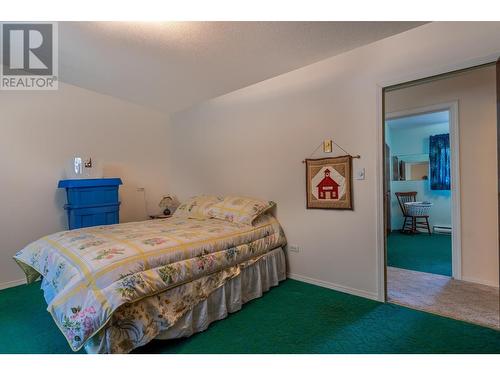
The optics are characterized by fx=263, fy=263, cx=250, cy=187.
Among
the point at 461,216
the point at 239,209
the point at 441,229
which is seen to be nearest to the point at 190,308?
the point at 239,209

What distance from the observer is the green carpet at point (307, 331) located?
170 centimetres

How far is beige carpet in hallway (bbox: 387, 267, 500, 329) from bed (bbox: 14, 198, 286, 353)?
4.33ft

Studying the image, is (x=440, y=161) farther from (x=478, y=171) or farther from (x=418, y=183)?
(x=478, y=171)

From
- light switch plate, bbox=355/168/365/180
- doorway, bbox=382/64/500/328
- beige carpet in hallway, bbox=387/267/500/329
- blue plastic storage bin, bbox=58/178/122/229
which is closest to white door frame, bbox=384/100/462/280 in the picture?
doorway, bbox=382/64/500/328

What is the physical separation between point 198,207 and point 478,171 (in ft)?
10.2

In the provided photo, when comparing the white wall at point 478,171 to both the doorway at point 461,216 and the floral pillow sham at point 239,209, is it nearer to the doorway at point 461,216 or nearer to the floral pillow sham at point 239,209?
the doorway at point 461,216

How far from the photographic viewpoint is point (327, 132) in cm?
268

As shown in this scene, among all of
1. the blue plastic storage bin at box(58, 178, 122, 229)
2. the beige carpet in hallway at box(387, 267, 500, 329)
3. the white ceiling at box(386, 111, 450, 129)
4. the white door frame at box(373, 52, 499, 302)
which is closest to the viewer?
the beige carpet in hallway at box(387, 267, 500, 329)

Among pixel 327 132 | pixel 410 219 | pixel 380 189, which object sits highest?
pixel 327 132

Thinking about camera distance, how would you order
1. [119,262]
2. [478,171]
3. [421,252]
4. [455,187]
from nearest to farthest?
[119,262] → [478,171] → [455,187] → [421,252]

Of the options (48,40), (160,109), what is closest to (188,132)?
(160,109)

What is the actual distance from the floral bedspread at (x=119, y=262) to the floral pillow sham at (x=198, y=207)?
18.2 inches

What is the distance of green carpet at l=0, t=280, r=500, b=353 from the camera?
5.57 feet

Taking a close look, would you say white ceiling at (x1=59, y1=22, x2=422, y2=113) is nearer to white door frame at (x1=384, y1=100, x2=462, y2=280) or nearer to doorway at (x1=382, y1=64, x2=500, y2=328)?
doorway at (x1=382, y1=64, x2=500, y2=328)
